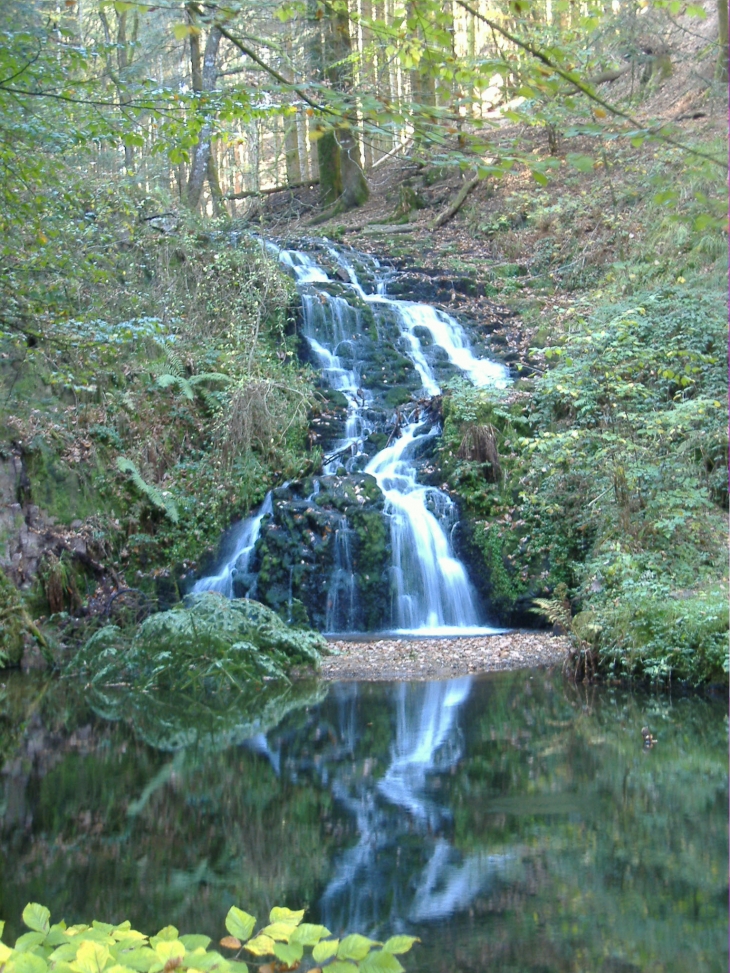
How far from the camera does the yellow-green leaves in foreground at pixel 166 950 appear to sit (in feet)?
7.39

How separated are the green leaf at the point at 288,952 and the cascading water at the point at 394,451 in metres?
9.65

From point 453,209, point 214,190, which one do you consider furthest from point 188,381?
point 214,190

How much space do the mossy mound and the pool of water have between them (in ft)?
3.26

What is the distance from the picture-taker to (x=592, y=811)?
5.46 meters

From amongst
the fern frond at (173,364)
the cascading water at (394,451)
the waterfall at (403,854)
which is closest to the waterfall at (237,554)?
the cascading water at (394,451)

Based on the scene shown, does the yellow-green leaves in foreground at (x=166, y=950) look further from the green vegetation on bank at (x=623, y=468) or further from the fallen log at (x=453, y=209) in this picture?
the fallen log at (x=453, y=209)

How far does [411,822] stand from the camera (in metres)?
5.45

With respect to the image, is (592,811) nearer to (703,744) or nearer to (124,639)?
(703,744)

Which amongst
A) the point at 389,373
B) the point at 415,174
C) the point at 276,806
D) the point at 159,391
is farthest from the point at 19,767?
the point at 415,174

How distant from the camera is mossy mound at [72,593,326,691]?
31.4 ft

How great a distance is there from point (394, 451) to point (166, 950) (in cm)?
1224

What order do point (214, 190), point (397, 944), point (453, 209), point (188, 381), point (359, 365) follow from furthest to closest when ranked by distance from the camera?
1. point (214, 190)
2. point (453, 209)
3. point (359, 365)
4. point (188, 381)
5. point (397, 944)

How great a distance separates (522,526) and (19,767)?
25.6ft

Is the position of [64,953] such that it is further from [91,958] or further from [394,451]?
[394,451]
